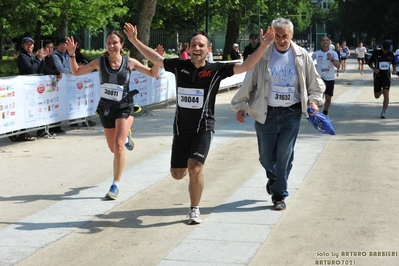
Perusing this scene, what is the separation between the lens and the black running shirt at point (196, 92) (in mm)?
7586

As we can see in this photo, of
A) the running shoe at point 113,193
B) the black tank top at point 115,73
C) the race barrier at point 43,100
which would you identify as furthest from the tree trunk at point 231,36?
the running shoe at point 113,193

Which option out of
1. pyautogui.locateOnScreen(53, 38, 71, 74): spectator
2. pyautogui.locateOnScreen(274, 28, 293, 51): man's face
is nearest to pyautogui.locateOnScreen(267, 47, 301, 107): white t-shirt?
pyautogui.locateOnScreen(274, 28, 293, 51): man's face

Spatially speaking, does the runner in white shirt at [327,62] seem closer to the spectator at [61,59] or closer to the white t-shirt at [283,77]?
the spectator at [61,59]

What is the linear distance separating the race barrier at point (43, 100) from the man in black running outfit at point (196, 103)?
614 centimetres

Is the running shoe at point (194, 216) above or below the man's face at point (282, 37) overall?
below

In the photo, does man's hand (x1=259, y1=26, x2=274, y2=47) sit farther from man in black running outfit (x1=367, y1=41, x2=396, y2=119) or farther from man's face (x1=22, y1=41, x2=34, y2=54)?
man in black running outfit (x1=367, y1=41, x2=396, y2=119)

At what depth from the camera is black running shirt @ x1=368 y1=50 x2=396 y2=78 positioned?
730 inches

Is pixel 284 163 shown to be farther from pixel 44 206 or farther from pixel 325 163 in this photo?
pixel 325 163

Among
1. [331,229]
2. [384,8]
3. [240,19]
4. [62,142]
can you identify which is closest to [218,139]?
[62,142]

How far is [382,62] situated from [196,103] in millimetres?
12097

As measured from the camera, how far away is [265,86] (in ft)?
25.9

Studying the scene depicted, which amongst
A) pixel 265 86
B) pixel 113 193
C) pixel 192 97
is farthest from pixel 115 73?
pixel 265 86

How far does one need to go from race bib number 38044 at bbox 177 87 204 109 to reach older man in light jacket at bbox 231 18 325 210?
1.96ft

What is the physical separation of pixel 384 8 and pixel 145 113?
6356cm
